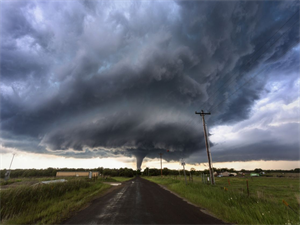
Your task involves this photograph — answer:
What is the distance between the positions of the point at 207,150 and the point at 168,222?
18075 millimetres

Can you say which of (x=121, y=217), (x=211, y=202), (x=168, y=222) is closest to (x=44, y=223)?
(x=121, y=217)

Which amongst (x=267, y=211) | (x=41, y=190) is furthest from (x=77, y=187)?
(x=267, y=211)

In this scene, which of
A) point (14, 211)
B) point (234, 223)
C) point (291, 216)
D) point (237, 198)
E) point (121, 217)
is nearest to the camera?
point (291, 216)

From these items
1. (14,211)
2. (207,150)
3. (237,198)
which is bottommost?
(14,211)

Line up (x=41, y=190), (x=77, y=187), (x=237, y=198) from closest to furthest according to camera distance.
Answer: (x=237, y=198)
(x=41, y=190)
(x=77, y=187)

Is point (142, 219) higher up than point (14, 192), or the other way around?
point (14, 192)

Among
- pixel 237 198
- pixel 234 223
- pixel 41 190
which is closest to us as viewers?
pixel 234 223

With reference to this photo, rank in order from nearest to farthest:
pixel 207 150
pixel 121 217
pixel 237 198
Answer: pixel 121 217 → pixel 237 198 → pixel 207 150

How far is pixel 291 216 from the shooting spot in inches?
271

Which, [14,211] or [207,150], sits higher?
[207,150]

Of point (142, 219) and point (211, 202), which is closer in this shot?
point (142, 219)

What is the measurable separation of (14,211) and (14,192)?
→ 1.59 meters

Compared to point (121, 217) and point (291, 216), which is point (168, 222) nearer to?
point (121, 217)

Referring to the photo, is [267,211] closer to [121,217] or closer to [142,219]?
[142,219]
